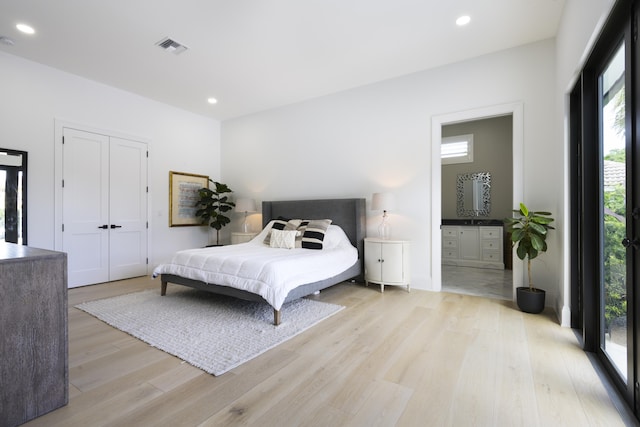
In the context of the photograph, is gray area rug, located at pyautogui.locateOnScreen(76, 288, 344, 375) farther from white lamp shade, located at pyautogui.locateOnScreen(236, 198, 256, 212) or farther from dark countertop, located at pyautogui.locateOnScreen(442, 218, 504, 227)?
dark countertop, located at pyautogui.locateOnScreen(442, 218, 504, 227)

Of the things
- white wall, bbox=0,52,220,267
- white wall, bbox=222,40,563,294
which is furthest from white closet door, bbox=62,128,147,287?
white wall, bbox=222,40,563,294

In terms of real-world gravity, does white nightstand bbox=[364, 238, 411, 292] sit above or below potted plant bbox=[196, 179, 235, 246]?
below

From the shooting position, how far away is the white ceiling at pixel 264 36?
2.88 metres

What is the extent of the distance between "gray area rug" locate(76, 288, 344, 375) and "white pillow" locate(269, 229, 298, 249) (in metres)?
0.82

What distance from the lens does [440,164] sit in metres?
4.03

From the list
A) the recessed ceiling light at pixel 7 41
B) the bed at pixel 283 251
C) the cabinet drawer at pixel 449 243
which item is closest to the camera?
the bed at pixel 283 251

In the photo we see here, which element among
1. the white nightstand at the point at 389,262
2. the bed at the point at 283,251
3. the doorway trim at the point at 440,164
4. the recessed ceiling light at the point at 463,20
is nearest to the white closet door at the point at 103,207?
the bed at the point at 283,251

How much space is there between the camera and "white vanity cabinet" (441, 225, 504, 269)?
5.77 metres

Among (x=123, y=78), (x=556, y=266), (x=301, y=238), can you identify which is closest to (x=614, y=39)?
(x=556, y=266)

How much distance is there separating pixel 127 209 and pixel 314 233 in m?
3.20

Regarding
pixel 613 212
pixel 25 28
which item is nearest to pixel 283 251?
pixel 613 212

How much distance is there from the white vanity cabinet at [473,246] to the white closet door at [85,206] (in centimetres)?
622

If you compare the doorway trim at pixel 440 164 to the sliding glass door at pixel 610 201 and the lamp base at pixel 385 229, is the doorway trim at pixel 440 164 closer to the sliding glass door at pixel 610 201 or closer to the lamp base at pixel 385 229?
the lamp base at pixel 385 229

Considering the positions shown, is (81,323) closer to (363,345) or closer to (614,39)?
(363,345)
